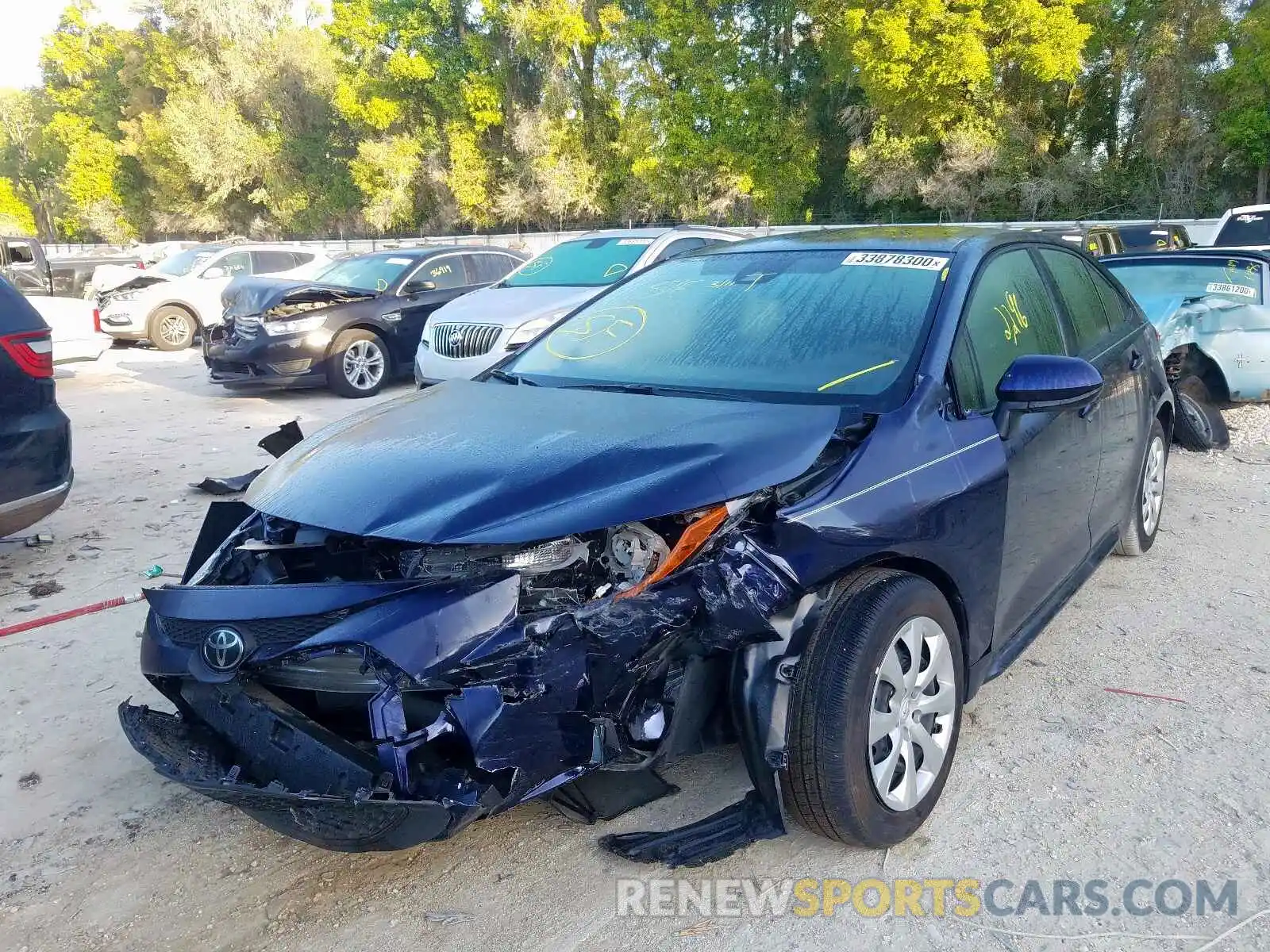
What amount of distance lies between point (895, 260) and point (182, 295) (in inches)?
543

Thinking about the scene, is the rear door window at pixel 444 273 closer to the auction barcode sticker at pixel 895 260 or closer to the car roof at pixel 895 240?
the car roof at pixel 895 240

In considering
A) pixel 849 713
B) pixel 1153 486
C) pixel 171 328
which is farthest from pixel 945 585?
pixel 171 328

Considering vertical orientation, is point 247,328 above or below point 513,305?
below

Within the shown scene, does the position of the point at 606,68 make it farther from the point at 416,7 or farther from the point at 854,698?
the point at 854,698

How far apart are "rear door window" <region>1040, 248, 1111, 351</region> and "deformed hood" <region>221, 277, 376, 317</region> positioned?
26.4 ft

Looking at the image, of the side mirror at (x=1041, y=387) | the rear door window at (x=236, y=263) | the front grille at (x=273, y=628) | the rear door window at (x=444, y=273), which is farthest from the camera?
the rear door window at (x=236, y=263)

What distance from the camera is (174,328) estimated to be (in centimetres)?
1467

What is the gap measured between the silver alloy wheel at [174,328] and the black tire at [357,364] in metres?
5.76

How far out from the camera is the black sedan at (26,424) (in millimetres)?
4371

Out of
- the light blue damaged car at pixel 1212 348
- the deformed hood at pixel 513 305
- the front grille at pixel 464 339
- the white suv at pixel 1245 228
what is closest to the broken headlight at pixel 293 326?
the deformed hood at pixel 513 305

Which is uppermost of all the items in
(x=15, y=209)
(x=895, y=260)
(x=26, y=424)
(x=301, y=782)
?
(x=15, y=209)

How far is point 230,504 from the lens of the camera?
3.19 meters

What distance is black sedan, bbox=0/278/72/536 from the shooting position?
14.3 feet

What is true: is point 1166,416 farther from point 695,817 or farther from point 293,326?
point 293,326
